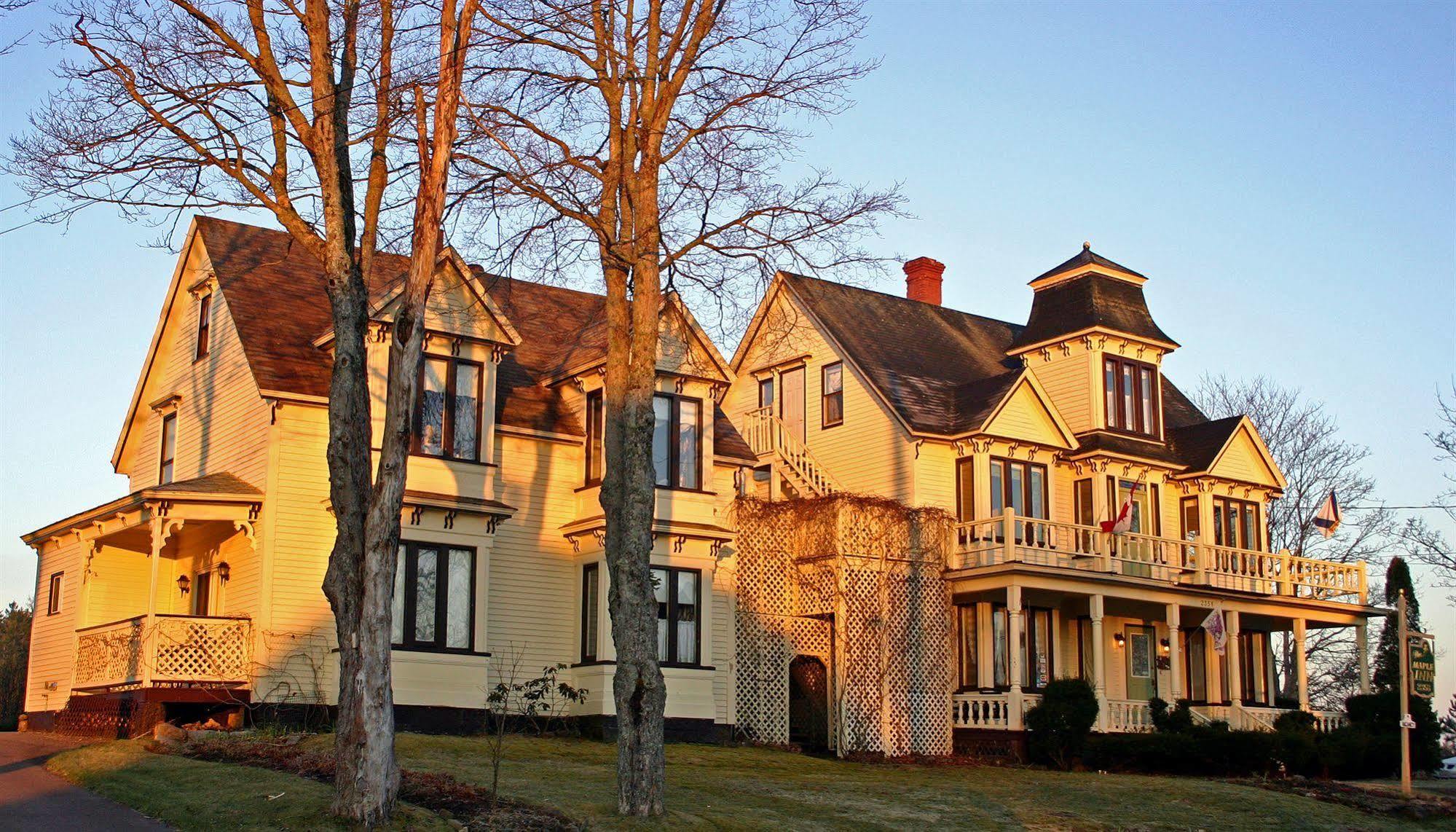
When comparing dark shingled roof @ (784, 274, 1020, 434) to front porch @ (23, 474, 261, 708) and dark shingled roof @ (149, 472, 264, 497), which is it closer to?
dark shingled roof @ (149, 472, 264, 497)

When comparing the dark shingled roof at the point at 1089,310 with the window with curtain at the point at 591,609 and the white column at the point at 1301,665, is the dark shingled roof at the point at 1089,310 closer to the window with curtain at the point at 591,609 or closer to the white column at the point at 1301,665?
the white column at the point at 1301,665

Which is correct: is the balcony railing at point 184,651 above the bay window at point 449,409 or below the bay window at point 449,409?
below

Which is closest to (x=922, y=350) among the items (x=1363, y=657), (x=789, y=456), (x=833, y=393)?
(x=833, y=393)

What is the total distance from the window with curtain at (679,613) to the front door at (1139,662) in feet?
42.9

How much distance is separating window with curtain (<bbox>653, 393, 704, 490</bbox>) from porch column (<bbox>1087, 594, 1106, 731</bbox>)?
9.68m

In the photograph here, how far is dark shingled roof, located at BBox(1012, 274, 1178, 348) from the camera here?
37.2 meters

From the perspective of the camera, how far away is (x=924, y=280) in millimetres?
43250

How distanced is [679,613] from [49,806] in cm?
1351

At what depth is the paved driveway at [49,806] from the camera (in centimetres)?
1623

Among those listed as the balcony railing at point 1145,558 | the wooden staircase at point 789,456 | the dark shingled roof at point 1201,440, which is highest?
the dark shingled roof at point 1201,440

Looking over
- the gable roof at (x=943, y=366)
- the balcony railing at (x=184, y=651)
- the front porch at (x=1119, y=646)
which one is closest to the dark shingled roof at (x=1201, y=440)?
the gable roof at (x=943, y=366)

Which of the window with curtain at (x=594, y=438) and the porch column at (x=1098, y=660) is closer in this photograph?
the window with curtain at (x=594, y=438)

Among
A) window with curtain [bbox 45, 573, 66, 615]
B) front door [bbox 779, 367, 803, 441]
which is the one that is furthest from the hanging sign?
window with curtain [bbox 45, 573, 66, 615]

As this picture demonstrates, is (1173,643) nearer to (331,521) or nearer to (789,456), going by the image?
(789,456)
